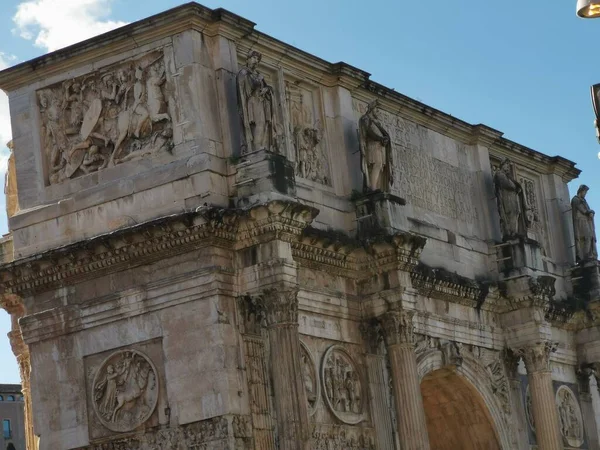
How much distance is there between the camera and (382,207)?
25.9 m

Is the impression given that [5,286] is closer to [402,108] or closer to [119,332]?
[119,332]

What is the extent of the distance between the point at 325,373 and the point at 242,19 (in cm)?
574

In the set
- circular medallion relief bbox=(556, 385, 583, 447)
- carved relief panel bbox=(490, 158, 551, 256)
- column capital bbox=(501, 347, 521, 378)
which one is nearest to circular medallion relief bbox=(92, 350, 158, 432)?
column capital bbox=(501, 347, 521, 378)

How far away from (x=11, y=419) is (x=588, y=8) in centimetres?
5632

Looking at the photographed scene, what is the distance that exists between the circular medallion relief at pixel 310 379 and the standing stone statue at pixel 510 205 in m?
7.04

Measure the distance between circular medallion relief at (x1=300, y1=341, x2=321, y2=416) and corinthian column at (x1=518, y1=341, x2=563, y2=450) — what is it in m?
6.20

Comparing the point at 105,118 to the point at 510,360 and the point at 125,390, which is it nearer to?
the point at 125,390

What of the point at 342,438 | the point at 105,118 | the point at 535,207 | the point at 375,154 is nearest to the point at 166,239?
the point at 105,118

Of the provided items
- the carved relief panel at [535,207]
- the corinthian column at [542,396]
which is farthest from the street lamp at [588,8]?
the carved relief panel at [535,207]

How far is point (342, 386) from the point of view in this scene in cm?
2503

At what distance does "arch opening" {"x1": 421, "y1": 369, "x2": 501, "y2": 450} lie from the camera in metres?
28.5

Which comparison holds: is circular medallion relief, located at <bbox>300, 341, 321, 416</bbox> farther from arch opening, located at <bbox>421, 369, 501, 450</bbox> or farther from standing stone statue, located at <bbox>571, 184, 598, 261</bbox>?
standing stone statue, located at <bbox>571, 184, 598, 261</bbox>

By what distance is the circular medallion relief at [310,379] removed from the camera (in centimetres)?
2414

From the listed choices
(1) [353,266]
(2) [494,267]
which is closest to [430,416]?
(2) [494,267]
